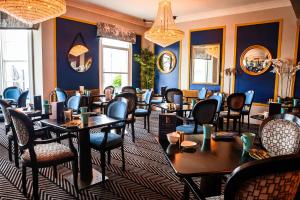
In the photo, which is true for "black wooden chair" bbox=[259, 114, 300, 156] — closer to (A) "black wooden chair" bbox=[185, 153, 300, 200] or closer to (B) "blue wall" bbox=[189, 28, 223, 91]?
(A) "black wooden chair" bbox=[185, 153, 300, 200]

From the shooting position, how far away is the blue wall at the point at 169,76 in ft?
25.2

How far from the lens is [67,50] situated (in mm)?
5941

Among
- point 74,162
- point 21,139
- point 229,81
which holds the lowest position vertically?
point 74,162

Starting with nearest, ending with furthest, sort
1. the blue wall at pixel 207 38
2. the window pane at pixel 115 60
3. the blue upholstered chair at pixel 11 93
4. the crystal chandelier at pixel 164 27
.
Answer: the crystal chandelier at pixel 164 27
the blue upholstered chair at pixel 11 93
the blue wall at pixel 207 38
the window pane at pixel 115 60

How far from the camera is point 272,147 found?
6.48 feet

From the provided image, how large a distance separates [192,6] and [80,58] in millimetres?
3224

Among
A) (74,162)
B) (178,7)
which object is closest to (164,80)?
(178,7)

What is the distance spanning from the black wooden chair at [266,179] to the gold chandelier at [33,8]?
3.16m

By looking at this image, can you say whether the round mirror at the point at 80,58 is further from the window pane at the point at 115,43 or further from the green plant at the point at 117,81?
the green plant at the point at 117,81

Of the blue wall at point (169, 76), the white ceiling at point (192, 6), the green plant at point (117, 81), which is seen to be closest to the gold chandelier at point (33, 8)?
the white ceiling at point (192, 6)

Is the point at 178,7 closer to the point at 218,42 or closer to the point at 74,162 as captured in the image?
the point at 218,42

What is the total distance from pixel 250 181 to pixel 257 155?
2.14ft


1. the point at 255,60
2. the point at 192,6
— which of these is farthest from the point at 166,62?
the point at 255,60

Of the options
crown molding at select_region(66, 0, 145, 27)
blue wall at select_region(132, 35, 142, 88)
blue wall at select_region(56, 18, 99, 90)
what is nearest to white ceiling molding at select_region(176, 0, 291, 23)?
crown molding at select_region(66, 0, 145, 27)
